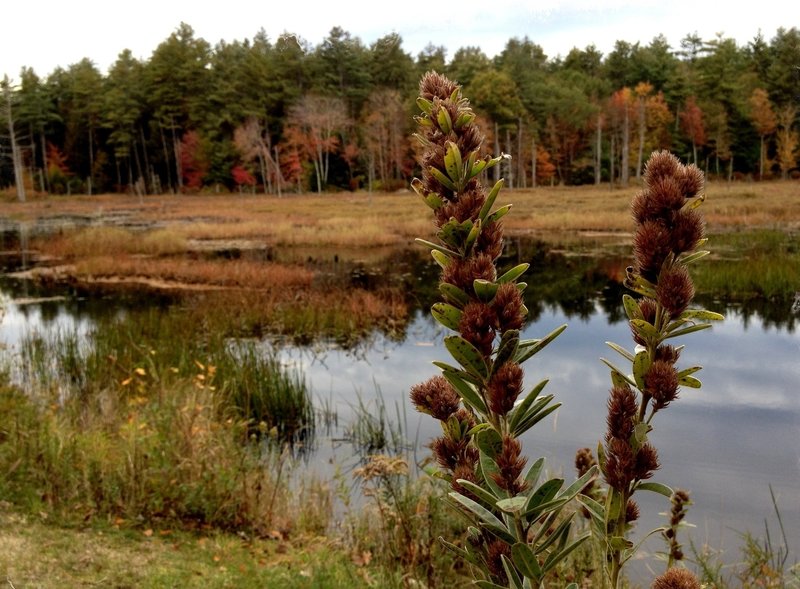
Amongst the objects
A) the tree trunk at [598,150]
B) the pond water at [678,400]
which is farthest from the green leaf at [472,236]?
the tree trunk at [598,150]

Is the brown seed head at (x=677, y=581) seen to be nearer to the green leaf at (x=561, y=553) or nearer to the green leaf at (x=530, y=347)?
the green leaf at (x=561, y=553)

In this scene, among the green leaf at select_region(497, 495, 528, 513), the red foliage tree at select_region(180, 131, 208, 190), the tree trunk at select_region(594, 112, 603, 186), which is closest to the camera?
the green leaf at select_region(497, 495, 528, 513)

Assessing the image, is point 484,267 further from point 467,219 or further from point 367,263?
point 367,263

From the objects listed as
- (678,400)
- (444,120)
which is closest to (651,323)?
(444,120)

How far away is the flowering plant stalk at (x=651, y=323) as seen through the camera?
2.68 feet

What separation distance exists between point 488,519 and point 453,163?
43cm

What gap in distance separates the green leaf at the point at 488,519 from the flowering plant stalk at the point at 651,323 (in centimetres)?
15

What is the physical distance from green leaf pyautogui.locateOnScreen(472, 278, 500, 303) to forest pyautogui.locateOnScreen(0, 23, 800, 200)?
26.0 m

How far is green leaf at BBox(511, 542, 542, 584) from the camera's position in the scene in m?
0.77

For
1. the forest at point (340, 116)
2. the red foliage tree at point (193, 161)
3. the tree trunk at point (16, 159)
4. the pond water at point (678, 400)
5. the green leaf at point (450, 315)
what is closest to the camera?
the green leaf at point (450, 315)

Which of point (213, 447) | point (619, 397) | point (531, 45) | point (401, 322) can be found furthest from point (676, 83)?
point (531, 45)

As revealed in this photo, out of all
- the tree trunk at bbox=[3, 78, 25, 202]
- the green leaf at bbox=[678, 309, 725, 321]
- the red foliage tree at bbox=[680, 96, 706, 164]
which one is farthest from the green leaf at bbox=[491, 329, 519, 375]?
the tree trunk at bbox=[3, 78, 25, 202]

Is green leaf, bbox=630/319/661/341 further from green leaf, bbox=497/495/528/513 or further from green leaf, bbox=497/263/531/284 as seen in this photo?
green leaf, bbox=497/495/528/513

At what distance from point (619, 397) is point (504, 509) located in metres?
0.23
